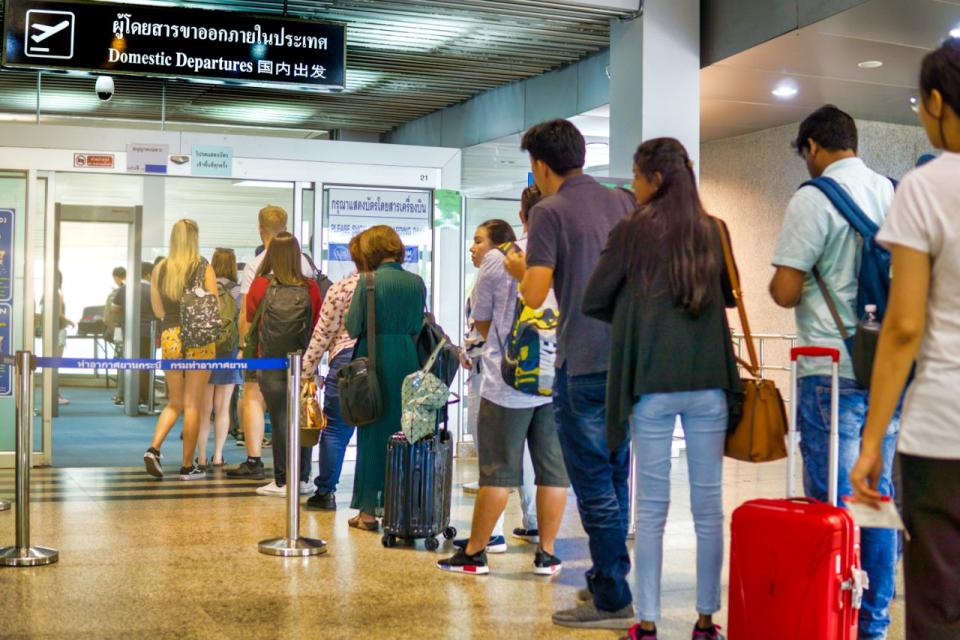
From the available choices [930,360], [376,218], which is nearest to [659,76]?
[376,218]

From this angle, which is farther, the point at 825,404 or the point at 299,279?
the point at 299,279

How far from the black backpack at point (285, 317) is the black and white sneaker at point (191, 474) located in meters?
1.33

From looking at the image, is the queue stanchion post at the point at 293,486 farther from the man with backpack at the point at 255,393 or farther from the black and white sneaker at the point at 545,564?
the man with backpack at the point at 255,393

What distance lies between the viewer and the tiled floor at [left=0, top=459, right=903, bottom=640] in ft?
12.6

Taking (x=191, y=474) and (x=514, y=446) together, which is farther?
(x=191, y=474)

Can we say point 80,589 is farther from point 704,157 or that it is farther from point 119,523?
point 704,157

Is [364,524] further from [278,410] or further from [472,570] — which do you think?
[278,410]

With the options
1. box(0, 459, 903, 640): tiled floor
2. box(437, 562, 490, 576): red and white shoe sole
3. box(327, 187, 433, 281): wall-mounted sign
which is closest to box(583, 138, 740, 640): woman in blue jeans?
box(0, 459, 903, 640): tiled floor

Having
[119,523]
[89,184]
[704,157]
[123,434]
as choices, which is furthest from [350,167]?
[704,157]

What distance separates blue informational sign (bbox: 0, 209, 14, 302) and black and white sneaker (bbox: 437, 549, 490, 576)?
16.1 ft

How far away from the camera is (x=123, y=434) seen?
907 centimetres

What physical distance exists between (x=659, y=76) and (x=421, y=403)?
3.58m

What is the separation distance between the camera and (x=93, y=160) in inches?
325

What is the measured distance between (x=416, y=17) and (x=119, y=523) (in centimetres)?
403
